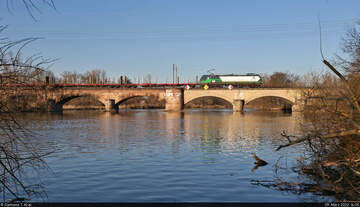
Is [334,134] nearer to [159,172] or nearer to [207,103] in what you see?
[159,172]

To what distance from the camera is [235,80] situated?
75.3 m

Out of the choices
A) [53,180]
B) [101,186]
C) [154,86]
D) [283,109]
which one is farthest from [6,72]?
[283,109]

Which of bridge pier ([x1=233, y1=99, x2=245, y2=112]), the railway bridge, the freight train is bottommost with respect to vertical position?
bridge pier ([x1=233, y1=99, x2=245, y2=112])

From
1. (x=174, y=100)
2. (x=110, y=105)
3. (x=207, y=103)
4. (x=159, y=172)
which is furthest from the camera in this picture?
(x=207, y=103)

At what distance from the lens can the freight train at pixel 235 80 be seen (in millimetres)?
75062

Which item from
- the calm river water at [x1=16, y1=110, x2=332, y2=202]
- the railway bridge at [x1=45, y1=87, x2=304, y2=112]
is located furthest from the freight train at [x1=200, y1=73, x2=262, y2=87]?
the calm river water at [x1=16, y1=110, x2=332, y2=202]

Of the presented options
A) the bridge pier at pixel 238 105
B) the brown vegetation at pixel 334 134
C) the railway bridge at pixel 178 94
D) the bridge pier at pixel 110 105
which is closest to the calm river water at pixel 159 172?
the brown vegetation at pixel 334 134

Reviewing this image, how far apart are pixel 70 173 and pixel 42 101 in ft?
22.6

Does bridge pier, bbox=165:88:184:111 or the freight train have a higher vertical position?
the freight train

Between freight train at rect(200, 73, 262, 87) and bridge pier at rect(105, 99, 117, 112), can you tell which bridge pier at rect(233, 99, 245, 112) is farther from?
bridge pier at rect(105, 99, 117, 112)

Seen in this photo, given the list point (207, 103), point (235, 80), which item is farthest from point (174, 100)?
point (207, 103)

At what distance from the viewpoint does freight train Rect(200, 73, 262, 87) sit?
246 feet

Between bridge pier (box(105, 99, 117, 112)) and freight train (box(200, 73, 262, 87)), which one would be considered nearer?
bridge pier (box(105, 99, 117, 112))

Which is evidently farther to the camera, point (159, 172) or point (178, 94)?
point (178, 94)
